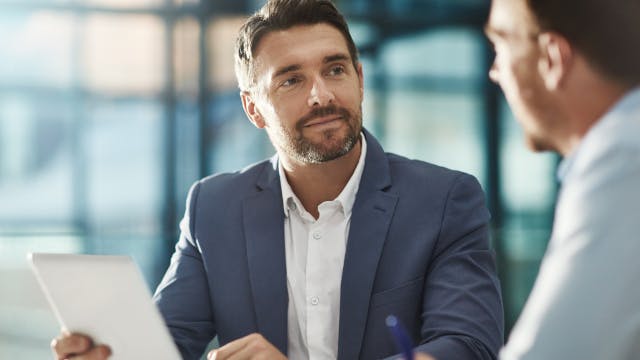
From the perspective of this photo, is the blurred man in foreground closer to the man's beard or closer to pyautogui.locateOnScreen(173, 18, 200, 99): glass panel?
the man's beard

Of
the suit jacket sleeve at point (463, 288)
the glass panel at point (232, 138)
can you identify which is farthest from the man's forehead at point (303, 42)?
the glass panel at point (232, 138)

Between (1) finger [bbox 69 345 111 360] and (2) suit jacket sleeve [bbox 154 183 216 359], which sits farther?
(2) suit jacket sleeve [bbox 154 183 216 359]

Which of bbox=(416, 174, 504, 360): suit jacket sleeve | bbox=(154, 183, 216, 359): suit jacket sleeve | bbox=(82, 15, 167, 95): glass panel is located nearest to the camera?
bbox=(416, 174, 504, 360): suit jacket sleeve

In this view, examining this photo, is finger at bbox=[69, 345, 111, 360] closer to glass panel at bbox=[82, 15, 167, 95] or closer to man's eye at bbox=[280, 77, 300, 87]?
man's eye at bbox=[280, 77, 300, 87]

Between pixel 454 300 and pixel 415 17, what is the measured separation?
3.00 meters

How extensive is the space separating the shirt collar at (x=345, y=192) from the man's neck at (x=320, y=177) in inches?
0.5

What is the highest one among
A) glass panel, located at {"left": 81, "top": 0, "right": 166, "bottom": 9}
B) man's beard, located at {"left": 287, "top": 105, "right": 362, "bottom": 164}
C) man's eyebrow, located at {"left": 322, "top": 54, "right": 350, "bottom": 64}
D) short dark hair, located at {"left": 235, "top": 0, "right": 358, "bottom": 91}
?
glass panel, located at {"left": 81, "top": 0, "right": 166, "bottom": 9}

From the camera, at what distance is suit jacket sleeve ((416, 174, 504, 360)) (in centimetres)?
154

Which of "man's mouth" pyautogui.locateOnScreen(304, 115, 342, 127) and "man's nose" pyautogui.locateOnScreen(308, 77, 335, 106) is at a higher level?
"man's nose" pyautogui.locateOnScreen(308, 77, 335, 106)

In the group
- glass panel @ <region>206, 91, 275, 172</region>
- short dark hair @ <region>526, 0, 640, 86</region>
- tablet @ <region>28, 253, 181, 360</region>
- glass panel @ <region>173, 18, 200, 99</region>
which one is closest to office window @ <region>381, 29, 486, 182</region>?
glass panel @ <region>206, 91, 275, 172</region>

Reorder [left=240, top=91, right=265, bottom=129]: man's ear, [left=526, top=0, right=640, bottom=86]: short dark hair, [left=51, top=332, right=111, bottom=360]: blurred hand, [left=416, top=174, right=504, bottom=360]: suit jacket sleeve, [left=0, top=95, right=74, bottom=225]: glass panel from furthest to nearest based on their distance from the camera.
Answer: [left=0, top=95, right=74, bottom=225]: glass panel
[left=240, top=91, right=265, bottom=129]: man's ear
[left=416, top=174, right=504, bottom=360]: suit jacket sleeve
[left=51, top=332, right=111, bottom=360]: blurred hand
[left=526, top=0, right=640, bottom=86]: short dark hair

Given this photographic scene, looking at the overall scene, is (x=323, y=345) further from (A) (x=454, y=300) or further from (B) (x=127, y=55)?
(B) (x=127, y=55)

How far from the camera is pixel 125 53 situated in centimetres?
399

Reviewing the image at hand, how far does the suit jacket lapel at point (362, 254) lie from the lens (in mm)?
1699
